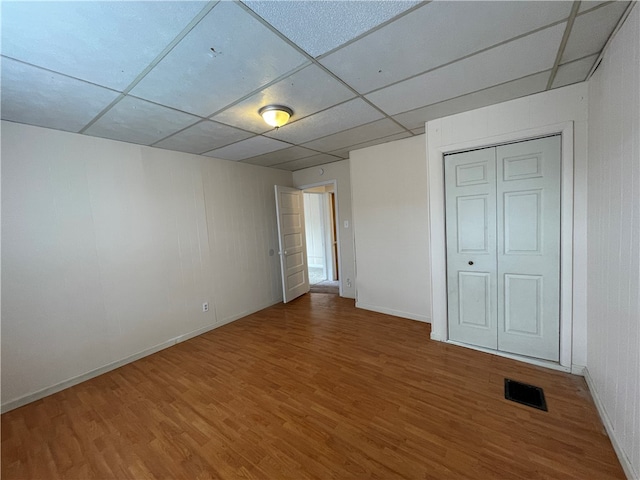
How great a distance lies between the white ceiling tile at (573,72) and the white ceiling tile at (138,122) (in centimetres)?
305

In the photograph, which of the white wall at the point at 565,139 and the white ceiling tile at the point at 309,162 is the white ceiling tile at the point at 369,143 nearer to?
the white ceiling tile at the point at 309,162

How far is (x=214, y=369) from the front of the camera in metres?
2.60

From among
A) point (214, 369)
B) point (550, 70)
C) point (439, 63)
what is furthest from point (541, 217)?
point (214, 369)

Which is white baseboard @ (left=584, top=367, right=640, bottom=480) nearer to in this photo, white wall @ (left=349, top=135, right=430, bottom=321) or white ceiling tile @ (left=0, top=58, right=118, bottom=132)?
white wall @ (left=349, top=135, right=430, bottom=321)

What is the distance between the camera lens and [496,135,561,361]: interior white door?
7.33ft

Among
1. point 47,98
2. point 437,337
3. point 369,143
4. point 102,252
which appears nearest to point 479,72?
point 369,143

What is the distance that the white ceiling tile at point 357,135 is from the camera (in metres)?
2.82

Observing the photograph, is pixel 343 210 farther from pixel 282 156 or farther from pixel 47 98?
pixel 47 98

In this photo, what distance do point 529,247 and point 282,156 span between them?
10.9ft

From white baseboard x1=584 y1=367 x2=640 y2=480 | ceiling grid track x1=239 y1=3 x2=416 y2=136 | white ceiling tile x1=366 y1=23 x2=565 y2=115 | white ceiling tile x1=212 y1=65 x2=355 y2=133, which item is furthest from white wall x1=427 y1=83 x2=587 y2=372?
white ceiling tile x1=212 y1=65 x2=355 y2=133

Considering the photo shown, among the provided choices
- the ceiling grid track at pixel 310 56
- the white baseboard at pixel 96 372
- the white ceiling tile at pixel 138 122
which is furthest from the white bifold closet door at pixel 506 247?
the white baseboard at pixel 96 372

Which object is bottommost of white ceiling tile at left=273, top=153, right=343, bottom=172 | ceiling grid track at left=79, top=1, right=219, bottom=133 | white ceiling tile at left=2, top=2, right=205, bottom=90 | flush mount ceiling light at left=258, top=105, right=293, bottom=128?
flush mount ceiling light at left=258, top=105, right=293, bottom=128

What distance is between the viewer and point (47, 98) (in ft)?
6.00

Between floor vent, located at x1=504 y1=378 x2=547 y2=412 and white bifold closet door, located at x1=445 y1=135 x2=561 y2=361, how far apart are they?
488 mm
